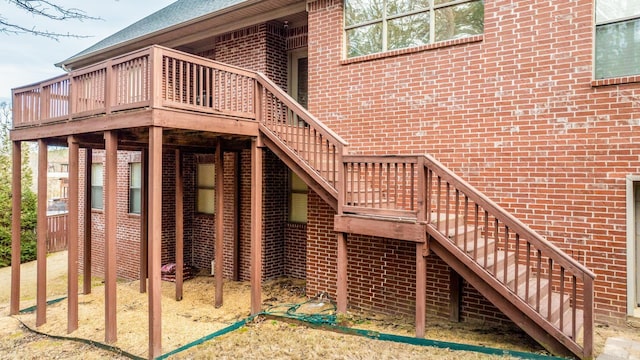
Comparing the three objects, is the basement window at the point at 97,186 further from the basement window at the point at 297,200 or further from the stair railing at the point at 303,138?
the stair railing at the point at 303,138

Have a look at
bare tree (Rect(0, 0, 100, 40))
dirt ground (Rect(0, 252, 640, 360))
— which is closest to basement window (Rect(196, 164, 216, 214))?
dirt ground (Rect(0, 252, 640, 360))

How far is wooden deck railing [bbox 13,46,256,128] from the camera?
17.8 ft

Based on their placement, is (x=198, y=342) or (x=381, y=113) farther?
(x=381, y=113)

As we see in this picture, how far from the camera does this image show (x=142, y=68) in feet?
17.8

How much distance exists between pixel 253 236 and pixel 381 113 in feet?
9.78

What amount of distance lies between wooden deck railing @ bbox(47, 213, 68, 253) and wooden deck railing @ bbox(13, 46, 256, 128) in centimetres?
969

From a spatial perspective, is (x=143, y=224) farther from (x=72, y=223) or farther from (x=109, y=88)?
(x=109, y=88)

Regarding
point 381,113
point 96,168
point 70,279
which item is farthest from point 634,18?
point 96,168

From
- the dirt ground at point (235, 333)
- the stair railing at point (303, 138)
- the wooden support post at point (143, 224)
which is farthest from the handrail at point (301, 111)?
the wooden support post at point (143, 224)

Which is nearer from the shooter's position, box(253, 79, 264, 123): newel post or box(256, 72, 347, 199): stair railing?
box(256, 72, 347, 199): stair railing

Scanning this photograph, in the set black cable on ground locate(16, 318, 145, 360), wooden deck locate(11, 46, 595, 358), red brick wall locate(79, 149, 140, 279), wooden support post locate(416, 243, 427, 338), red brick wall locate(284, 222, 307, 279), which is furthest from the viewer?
red brick wall locate(79, 149, 140, 279)

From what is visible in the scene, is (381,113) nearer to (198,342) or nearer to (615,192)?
(615,192)

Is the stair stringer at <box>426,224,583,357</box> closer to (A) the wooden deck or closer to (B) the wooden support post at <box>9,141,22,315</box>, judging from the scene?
(A) the wooden deck

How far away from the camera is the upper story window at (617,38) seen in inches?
189
